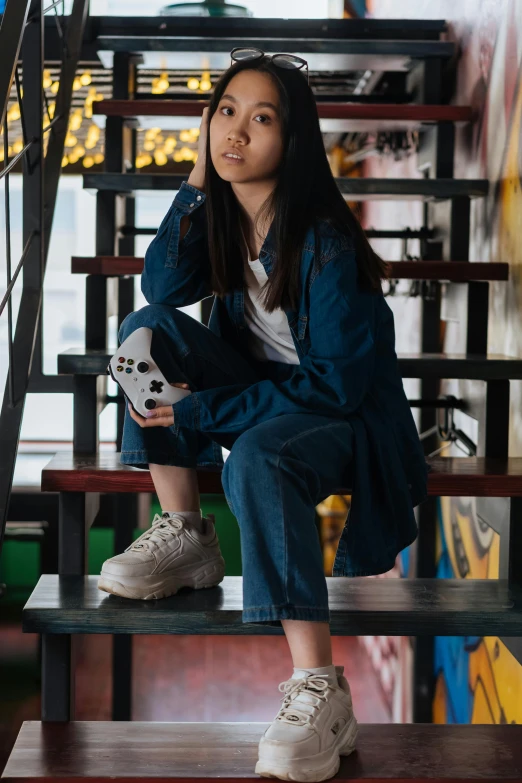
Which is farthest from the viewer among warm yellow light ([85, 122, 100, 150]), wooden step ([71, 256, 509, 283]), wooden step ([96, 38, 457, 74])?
warm yellow light ([85, 122, 100, 150])

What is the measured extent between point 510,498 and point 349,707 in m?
0.54

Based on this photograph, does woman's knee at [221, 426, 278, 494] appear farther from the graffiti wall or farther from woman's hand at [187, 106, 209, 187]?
the graffiti wall

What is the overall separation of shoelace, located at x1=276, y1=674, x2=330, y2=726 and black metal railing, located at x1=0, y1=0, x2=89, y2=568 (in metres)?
0.50

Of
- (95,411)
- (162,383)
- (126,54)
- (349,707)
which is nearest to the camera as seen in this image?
(349,707)

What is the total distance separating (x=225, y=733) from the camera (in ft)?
4.27

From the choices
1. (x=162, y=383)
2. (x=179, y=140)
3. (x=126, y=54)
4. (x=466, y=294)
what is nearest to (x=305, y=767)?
(x=162, y=383)

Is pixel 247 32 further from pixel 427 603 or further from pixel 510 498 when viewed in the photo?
pixel 427 603

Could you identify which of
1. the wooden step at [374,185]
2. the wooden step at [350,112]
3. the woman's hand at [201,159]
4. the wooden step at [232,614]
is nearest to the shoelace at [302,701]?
the wooden step at [232,614]

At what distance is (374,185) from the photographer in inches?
83.0

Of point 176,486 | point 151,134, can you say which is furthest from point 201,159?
point 151,134

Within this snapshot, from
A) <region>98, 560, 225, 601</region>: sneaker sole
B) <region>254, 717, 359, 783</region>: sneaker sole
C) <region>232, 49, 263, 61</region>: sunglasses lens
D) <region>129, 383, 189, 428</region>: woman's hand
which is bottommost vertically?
<region>254, 717, 359, 783</region>: sneaker sole

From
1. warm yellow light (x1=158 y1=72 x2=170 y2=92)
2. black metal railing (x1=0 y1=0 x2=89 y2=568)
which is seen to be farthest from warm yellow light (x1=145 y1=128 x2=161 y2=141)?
black metal railing (x1=0 y1=0 x2=89 y2=568)

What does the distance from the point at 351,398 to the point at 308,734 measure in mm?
466

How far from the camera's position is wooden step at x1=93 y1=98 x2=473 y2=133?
219cm
